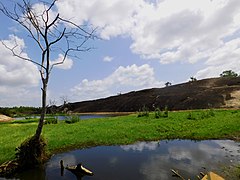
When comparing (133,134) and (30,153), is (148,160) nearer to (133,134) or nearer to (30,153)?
(30,153)

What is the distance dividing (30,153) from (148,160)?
5670mm

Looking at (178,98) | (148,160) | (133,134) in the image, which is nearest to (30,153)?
(148,160)

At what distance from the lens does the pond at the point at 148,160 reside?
10.9 meters

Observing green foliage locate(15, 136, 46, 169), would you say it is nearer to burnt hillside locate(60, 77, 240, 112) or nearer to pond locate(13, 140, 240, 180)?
pond locate(13, 140, 240, 180)

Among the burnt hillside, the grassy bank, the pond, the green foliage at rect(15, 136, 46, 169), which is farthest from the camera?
the burnt hillside

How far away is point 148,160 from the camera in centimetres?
1291

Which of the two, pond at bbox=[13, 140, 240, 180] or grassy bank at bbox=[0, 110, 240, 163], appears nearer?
pond at bbox=[13, 140, 240, 180]

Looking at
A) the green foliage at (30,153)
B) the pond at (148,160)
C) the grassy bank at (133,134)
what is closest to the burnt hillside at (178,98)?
the grassy bank at (133,134)

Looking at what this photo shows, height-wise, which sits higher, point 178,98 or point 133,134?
point 178,98

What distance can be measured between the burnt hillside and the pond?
79.2ft

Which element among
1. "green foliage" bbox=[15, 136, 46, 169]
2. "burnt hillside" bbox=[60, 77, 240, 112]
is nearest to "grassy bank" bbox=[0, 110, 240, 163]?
"green foliage" bbox=[15, 136, 46, 169]

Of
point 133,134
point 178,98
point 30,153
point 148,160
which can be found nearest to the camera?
point 30,153

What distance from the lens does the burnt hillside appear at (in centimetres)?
4500

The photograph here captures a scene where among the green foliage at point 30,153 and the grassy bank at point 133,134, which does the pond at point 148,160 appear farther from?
the grassy bank at point 133,134
